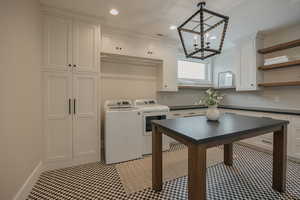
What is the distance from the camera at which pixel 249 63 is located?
11.1ft

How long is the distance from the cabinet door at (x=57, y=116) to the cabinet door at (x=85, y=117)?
0.31 ft

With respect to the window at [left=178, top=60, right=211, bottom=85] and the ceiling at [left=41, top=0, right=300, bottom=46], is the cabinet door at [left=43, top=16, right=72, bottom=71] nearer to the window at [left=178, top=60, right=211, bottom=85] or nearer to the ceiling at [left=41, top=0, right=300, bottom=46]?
the ceiling at [left=41, top=0, right=300, bottom=46]

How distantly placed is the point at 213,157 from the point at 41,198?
2.81 meters

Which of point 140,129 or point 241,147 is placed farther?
point 241,147

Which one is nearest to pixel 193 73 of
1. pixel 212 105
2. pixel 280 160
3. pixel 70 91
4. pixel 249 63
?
pixel 249 63

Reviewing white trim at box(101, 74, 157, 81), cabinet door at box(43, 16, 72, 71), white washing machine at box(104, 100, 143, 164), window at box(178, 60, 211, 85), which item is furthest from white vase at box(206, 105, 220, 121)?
cabinet door at box(43, 16, 72, 71)

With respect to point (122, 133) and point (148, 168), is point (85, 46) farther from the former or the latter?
point (148, 168)

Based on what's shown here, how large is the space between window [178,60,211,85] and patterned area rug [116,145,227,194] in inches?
A: 86.4

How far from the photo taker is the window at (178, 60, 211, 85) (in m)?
4.30

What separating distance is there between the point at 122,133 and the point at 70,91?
121 cm

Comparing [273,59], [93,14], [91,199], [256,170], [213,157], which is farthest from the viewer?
[273,59]

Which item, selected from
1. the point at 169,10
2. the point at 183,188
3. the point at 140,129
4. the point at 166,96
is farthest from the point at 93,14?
the point at 183,188

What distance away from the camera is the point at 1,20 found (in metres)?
1.30

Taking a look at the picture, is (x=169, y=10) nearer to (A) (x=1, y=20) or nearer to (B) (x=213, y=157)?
(A) (x=1, y=20)
